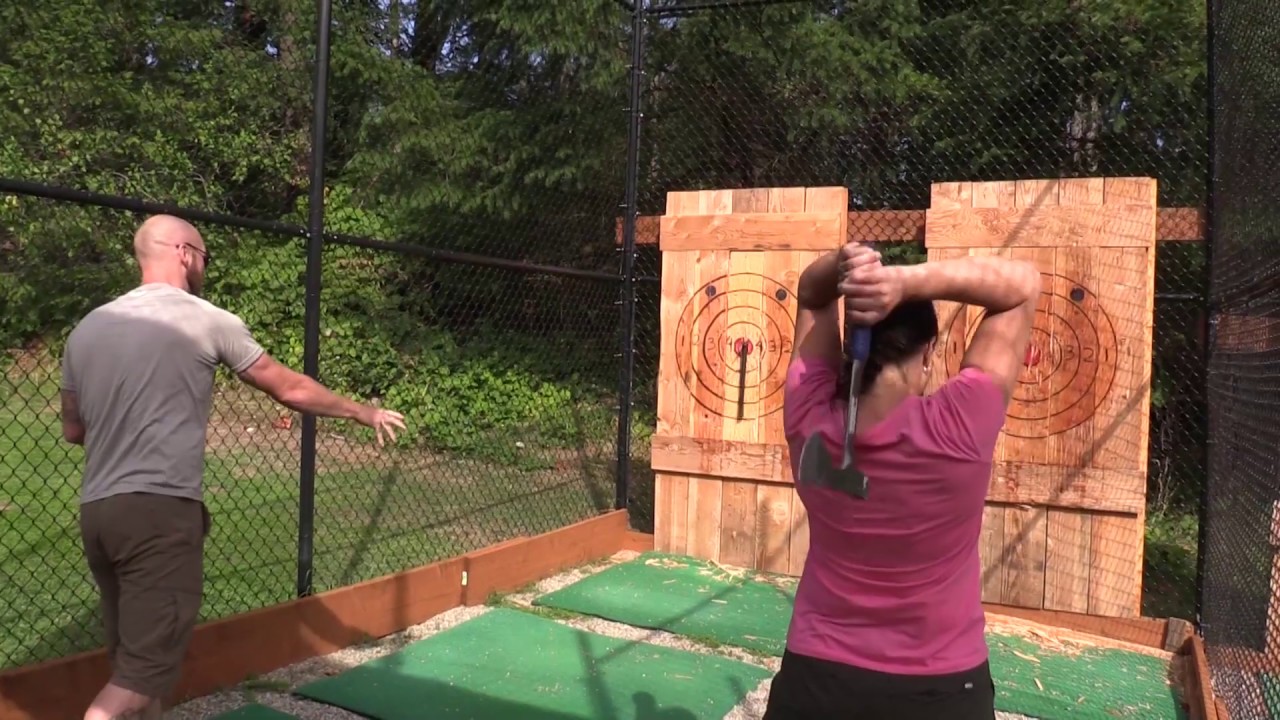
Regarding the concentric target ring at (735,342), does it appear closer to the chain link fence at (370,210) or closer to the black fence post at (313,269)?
the chain link fence at (370,210)

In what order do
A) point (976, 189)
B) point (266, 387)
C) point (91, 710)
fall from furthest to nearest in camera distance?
1. point (976, 189)
2. point (266, 387)
3. point (91, 710)

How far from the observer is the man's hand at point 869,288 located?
1.69 m

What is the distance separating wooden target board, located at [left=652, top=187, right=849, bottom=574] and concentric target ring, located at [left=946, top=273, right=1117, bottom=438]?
4.15 ft

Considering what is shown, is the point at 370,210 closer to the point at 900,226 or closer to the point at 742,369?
the point at 742,369

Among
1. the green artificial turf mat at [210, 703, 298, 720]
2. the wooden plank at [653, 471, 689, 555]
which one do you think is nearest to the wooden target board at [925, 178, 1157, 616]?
the wooden plank at [653, 471, 689, 555]

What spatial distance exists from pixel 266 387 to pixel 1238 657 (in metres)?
3.83

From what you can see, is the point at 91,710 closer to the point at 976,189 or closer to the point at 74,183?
the point at 976,189

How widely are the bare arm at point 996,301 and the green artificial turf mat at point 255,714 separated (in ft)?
9.78

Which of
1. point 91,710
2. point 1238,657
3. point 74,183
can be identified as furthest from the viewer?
point 74,183

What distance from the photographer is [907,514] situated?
1.78 meters

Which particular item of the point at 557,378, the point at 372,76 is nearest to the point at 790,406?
the point at 557,378

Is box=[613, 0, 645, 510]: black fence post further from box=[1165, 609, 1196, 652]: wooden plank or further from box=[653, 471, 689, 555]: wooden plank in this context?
box=[1165, 609, 1196, 652]: wooden plank

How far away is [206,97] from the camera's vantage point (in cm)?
1046

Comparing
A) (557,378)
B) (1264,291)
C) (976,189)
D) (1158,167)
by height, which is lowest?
(557,378)
